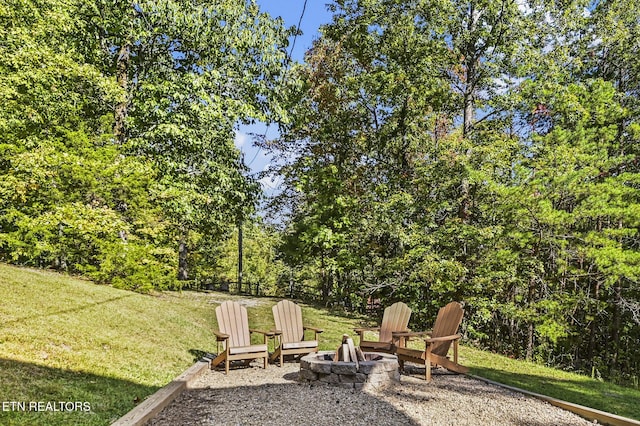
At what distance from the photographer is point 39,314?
5.23 metres

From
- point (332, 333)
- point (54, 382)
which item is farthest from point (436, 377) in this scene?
point (54, 382)

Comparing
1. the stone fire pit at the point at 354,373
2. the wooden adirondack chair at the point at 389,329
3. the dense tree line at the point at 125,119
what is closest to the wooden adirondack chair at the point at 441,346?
the wooden adirondack chair at the point at 389,329

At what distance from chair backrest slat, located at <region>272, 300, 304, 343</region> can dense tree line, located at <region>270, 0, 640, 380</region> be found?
4.11m

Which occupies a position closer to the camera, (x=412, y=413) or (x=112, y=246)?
(x=412, y=413)

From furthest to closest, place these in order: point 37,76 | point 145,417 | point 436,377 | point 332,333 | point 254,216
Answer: point 254,216 < point 332,333 < point 37,76 < point 436,377 < point 145,417

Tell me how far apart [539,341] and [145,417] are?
10.9 m

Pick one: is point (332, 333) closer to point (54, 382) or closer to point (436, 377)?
point (436, 377)

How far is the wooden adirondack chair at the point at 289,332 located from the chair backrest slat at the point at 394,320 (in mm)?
1092

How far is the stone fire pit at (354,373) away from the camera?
4719 millimetres

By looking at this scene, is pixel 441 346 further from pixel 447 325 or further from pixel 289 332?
pixel 289 332

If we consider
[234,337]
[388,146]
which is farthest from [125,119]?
[388,146]

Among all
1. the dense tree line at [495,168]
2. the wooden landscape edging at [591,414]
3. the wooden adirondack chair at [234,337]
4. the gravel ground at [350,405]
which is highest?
the dense tree line at [495,168]

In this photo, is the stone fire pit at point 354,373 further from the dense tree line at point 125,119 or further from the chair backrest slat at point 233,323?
the dense tree line at point 125,119

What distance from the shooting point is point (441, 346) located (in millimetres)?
5598
